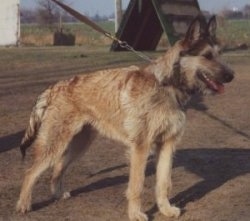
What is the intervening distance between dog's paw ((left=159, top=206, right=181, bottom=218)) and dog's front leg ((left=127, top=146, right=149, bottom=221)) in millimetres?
299

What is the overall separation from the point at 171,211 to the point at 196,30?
1.80 m

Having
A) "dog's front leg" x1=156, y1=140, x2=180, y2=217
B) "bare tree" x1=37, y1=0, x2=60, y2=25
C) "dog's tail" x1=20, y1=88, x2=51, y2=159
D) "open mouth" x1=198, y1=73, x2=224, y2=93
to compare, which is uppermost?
"open mouth" x1=198, y1=73, x2=224, y2=93

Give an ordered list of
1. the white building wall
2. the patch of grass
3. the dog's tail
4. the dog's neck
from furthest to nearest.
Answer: the white building wall
the patch of grass
the dog's tail
the dog's neck

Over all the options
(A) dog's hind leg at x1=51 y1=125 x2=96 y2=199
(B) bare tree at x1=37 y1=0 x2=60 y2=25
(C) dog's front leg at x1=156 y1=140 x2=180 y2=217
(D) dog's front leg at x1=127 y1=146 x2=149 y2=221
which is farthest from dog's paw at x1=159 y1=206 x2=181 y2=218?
(B) bare tree at x1=37 y1=0 x2=60 y2=25

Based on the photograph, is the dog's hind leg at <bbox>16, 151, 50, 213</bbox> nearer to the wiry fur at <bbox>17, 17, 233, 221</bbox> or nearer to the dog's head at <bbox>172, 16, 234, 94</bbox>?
the wiry fur at <bbox>17, 17, 233, 221</bbox>

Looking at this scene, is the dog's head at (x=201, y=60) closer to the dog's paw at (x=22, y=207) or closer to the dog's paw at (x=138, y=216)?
the dog's paw at (x=138, y=216)

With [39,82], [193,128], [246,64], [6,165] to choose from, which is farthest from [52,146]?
[246,64]

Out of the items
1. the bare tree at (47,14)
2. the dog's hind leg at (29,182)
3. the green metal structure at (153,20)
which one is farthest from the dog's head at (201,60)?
the bare tree at (47,14)

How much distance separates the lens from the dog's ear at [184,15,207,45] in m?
5.86

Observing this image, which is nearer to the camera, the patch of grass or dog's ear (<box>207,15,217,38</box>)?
dog's ear (<box>207,15,217,38</box>)

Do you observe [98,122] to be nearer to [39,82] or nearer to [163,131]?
[163,131]

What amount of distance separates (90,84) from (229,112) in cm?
667

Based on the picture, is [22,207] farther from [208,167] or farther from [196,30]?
[208,167]

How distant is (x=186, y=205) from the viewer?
677 cm
